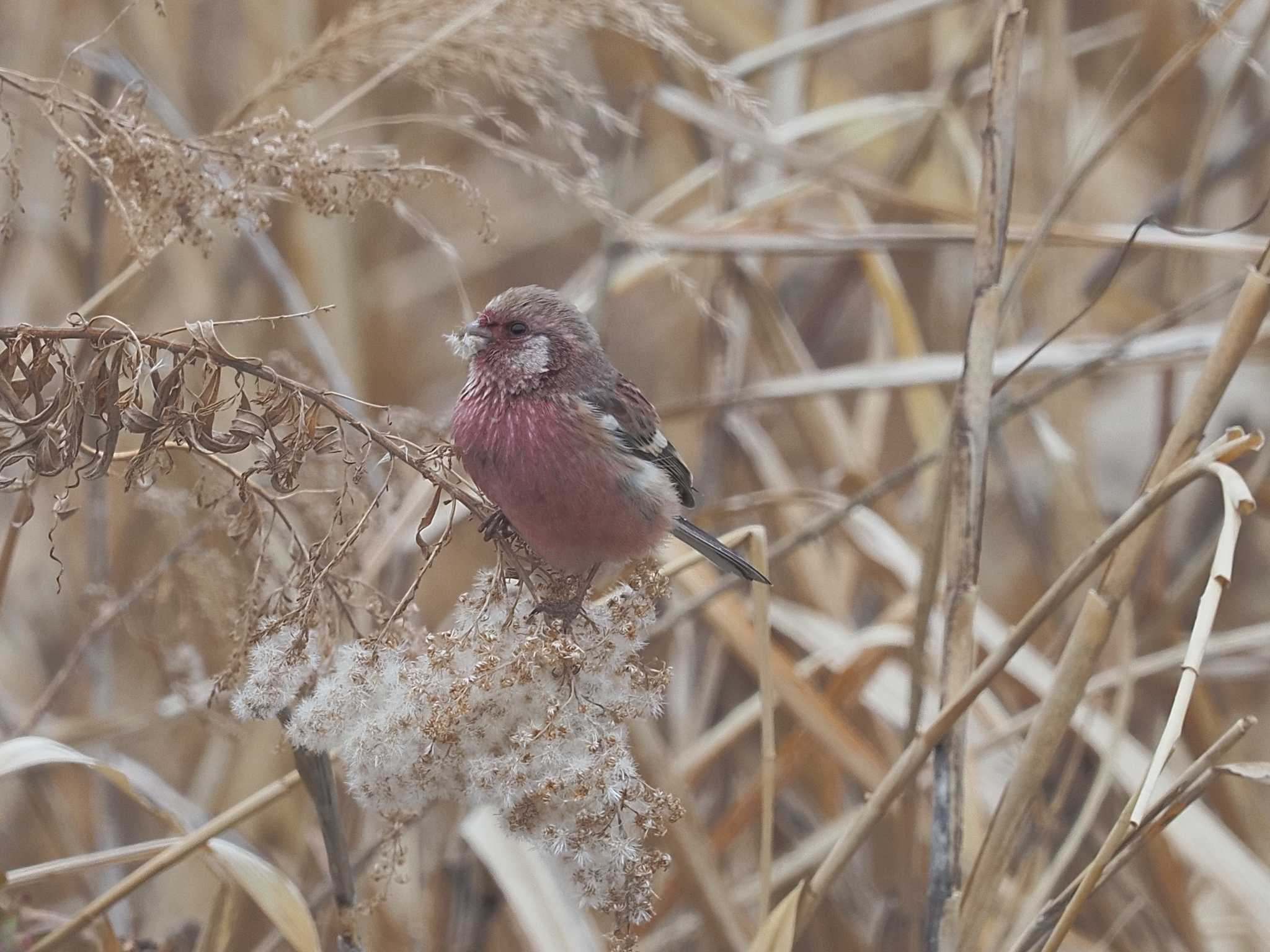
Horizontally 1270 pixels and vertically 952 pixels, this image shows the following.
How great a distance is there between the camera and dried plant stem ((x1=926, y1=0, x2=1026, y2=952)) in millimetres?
1859

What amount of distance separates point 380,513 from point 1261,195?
3187 mm

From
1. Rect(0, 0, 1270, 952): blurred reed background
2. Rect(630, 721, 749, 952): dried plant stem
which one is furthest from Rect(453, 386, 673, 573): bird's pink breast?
Rect(630, 721, 749, 952): dried plant stem

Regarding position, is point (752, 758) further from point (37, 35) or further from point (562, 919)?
point (37, 35)

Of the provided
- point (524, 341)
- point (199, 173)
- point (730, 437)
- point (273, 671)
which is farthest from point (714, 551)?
point (730, 437)

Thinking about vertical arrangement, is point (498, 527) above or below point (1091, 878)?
above

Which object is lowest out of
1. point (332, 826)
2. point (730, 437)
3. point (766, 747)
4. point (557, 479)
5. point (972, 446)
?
point (766, 747)

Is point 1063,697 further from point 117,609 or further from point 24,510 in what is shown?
point 117,609

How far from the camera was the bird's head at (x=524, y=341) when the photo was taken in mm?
2320

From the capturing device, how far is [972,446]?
1.88 meters

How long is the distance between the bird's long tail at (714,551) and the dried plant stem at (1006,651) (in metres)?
0.42

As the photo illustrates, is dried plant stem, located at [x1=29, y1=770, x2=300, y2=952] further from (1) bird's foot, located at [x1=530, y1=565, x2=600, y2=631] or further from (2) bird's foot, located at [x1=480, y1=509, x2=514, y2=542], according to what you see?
(2) bird's foot, located at [x1=480, y1=509, x2=514, y2=542]

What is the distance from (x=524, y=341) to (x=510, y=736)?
42.5 inches

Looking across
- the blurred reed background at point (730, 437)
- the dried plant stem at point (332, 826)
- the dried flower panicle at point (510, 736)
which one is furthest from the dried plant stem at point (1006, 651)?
the dried plant stem at point (332, 826)

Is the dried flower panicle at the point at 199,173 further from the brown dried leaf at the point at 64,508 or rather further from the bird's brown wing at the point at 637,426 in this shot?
the bird's brown wing at the point at 637,426
